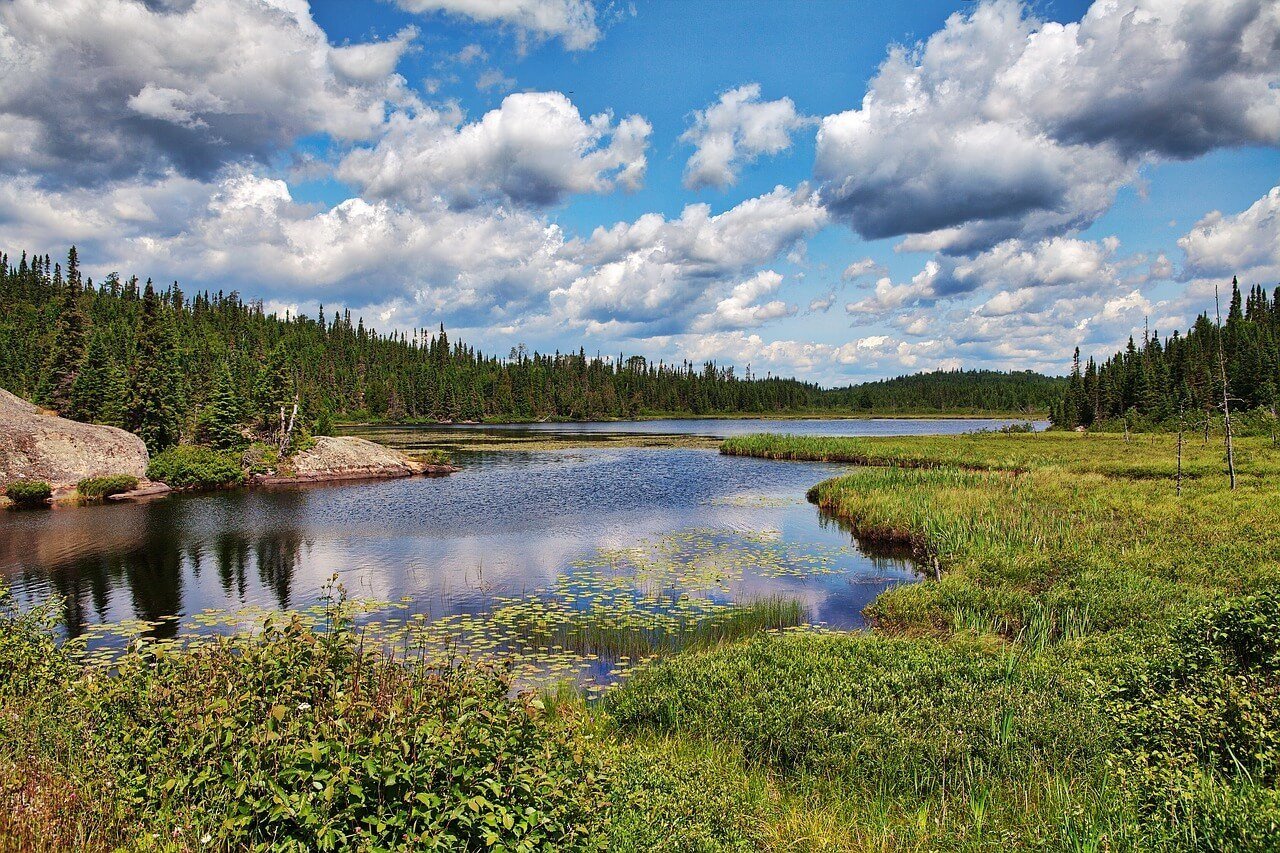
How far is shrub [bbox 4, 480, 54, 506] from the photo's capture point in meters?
37.9

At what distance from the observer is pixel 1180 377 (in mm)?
100312

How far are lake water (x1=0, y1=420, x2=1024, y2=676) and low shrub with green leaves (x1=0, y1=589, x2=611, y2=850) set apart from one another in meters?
7.21

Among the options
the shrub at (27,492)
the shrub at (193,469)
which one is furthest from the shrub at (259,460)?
the shrub at (27,492)

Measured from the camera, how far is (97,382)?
65.8m

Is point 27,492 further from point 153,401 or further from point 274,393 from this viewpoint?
point 274,393

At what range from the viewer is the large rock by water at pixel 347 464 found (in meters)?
54.3

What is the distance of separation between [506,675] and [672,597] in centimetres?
1348

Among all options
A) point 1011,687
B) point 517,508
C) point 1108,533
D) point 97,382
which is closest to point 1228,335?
point 1108,533

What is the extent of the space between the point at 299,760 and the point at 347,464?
55350 millimetres

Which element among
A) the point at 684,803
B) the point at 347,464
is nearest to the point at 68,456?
the point at 347,464

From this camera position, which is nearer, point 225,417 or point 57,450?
point 57,450

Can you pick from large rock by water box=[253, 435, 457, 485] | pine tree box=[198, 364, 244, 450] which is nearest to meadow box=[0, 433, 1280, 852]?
large rock by water box=[253, 435, 457, 485]

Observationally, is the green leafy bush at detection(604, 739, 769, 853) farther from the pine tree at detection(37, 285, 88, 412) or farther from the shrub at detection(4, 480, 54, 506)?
the pine tree at detection(37, 285, 88, 412)

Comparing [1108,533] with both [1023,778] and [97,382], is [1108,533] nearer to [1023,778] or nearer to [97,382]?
[1023,778]
